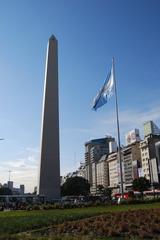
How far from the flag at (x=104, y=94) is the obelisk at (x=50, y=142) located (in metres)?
20.2

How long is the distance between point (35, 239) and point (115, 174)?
156179 mm

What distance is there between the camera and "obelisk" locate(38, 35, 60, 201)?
169 ft

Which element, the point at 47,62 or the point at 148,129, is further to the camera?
the point at 148,129

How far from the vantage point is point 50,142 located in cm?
5209

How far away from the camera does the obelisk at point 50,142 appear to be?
51594 millimetres

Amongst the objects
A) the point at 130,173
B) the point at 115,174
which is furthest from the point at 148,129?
the point at 115,174

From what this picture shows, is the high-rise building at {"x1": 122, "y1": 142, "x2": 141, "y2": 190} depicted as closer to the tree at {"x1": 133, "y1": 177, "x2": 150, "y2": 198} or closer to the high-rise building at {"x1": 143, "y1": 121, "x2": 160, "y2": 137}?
the high-rise building at {"x1": 143, "y1": 121, "x2": 160, "y2": 137}

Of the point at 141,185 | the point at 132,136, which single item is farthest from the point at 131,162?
the point at 141,185

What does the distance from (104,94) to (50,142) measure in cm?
2167

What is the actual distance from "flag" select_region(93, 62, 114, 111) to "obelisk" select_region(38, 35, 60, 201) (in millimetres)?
20208

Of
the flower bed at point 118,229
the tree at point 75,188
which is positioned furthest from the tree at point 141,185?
the flower bed at point 118,229

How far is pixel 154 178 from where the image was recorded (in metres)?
118

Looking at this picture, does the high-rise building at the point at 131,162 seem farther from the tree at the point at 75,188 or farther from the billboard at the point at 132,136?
the tree at the point at 75,188

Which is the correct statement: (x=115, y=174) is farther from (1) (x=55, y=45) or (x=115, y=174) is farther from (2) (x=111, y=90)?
(2) (x=111, y=90)
